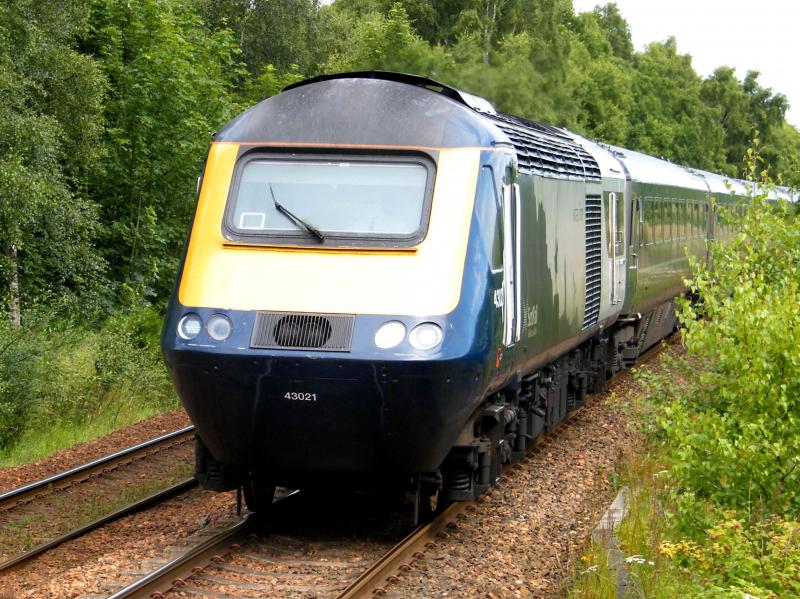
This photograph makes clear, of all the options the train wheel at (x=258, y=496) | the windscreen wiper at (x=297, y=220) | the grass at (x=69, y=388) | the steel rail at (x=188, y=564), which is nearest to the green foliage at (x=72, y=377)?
the grass at (x=69, y=388)

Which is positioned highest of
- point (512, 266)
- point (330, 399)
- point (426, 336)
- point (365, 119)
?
point (365, 119)

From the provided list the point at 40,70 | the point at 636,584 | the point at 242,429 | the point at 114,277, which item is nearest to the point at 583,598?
the point at 636,584

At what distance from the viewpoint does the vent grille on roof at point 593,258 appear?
12509 mm

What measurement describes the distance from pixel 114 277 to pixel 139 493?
551 inches

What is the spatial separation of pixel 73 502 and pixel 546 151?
16.5 ft

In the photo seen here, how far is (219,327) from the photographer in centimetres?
791

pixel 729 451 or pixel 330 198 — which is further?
pixel 330 198

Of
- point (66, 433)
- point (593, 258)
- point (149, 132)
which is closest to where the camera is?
point (593, 258)

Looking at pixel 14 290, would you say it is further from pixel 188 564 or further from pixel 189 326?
pixel 188 564

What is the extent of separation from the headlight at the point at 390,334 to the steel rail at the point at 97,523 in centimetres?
281

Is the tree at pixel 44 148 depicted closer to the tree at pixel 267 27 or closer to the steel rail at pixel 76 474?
the steel rail at pixel 76 474

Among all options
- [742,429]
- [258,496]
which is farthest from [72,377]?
[742,429]

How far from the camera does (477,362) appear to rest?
7.94m

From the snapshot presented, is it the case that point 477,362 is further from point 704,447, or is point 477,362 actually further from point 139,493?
point 139,493
